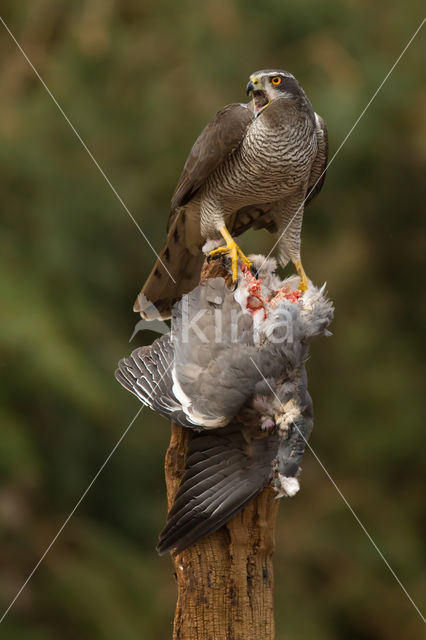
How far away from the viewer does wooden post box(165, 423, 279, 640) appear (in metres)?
2.46

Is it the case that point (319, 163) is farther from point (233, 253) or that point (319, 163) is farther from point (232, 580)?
point (232, 580)

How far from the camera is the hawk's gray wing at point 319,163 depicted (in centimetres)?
313

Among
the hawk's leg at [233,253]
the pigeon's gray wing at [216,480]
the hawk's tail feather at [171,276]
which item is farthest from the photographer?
the hawk's tail feather at [171,276]

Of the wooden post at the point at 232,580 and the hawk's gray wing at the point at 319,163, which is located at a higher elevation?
the hawk's gray wing at the point at 319,163

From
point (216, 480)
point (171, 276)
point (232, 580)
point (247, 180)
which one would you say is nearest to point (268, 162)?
point (247, 180)

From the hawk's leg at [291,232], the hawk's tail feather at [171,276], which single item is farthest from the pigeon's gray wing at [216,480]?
the hawk's leg at [291,232]

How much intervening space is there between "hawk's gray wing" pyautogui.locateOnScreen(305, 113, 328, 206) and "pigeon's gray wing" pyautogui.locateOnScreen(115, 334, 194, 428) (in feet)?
2.71

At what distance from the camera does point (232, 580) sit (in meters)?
2.47

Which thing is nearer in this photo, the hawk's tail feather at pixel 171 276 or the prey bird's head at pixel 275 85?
the prey bird's head at pixel 275 85

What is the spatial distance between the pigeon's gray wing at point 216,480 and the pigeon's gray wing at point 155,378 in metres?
0.10

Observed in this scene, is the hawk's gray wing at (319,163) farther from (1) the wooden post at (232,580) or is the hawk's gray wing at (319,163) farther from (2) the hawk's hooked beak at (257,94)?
(1) the wooden post at (232,580)

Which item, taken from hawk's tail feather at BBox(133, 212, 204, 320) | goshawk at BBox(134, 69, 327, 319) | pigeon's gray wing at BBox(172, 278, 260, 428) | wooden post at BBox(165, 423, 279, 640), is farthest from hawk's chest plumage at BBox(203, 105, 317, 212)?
wooden post at BBox(165, 423, 279, 640)

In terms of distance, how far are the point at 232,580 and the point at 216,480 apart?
262 millimetres

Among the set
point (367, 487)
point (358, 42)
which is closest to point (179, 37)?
point (358, 42)
